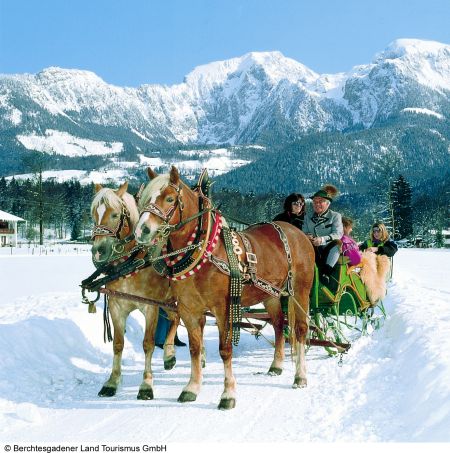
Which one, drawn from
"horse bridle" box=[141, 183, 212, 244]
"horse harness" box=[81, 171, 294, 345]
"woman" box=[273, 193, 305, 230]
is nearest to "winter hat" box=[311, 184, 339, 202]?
"woman" box=[273, 193, 305, 230]

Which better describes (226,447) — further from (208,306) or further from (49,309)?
(49,309)

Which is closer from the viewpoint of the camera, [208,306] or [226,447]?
[226,447]

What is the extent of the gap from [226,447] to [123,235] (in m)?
2.92

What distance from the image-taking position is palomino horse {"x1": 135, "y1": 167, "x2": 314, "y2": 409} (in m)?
4.84

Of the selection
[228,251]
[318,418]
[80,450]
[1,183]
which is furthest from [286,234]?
[1,183]

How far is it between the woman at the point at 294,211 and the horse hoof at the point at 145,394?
3.56 meters

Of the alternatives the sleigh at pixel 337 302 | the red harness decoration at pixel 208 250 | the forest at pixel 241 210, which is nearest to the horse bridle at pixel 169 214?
the red harness decoration at pixel 208 250

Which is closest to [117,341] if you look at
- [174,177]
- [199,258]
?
[199,258]

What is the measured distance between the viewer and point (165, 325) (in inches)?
323

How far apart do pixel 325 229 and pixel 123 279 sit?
9.68 feet

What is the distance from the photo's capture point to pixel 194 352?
5512mm

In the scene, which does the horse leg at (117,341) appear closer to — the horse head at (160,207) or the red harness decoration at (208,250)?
the red harness decoration at (208,250)

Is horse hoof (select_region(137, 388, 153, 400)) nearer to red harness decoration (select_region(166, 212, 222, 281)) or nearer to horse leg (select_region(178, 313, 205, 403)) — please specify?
horse leg (select_region(178, 313, 205, 403))

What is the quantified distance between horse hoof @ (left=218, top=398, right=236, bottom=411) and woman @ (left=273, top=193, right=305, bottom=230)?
11.7 ft
